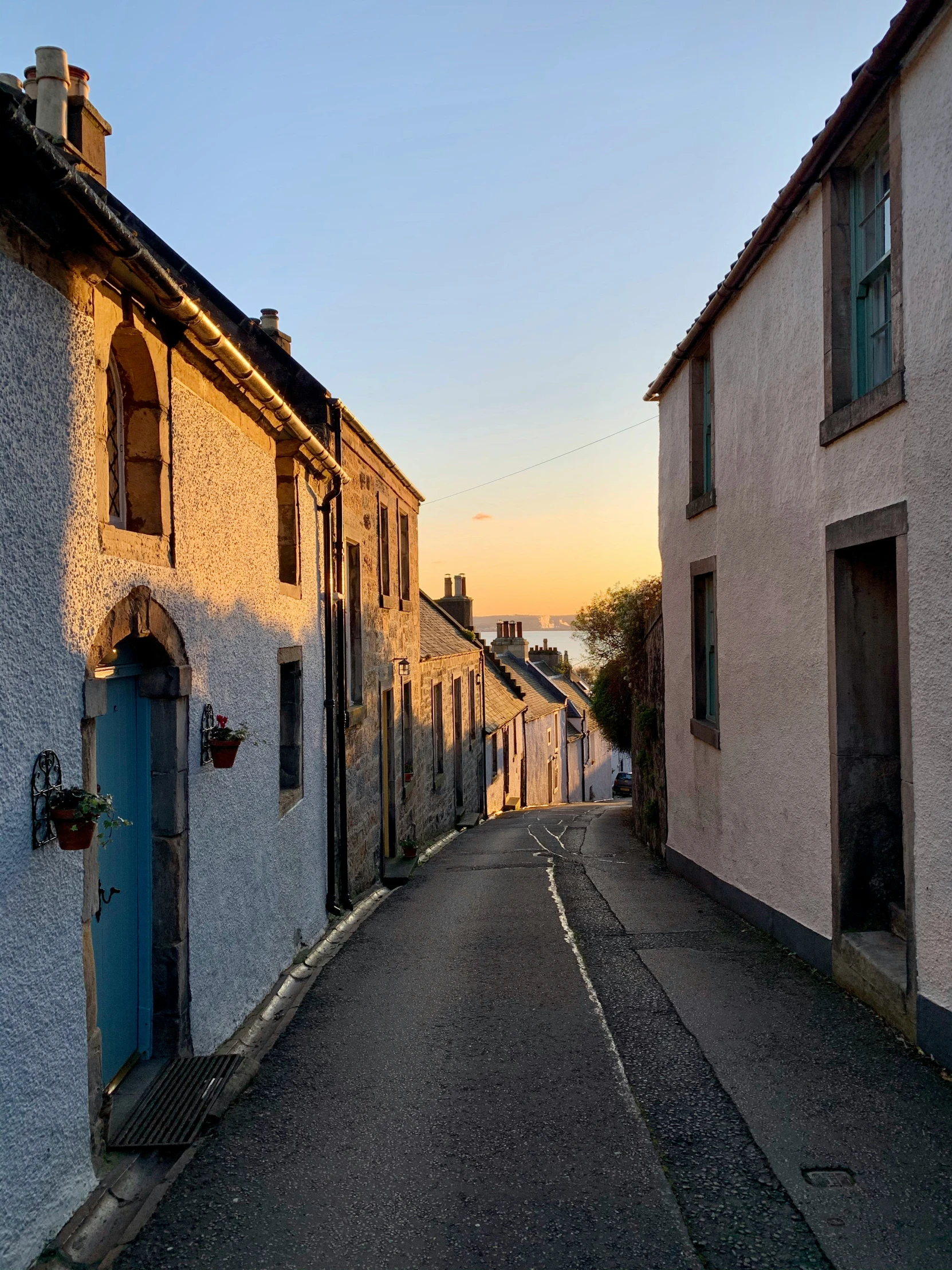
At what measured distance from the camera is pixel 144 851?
5.73 metres

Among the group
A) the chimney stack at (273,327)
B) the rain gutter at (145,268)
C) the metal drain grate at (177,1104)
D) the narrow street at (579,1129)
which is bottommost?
the narrow street at (579,1129)

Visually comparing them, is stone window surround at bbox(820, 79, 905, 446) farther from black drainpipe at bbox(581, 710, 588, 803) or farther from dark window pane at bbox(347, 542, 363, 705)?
black drainpipe at bbox(581, 710, 588, 803)

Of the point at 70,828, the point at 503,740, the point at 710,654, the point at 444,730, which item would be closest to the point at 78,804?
the point at 70,828

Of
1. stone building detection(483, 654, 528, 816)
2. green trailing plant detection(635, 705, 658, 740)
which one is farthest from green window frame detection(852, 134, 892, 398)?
stone building detection(483, 654, 528, 816)

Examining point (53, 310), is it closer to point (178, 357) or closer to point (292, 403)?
point (178, 357)

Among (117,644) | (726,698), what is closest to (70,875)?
(117,644)

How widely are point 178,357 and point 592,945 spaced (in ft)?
19.3

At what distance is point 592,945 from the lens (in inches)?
338

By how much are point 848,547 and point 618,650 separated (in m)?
15.3

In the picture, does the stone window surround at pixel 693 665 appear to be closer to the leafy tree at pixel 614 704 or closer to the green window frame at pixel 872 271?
the green window frame at pixel 872 271

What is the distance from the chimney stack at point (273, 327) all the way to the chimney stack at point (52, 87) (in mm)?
7223

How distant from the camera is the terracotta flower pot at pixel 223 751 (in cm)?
630

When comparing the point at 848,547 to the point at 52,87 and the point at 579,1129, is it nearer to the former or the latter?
the point at 579,1129

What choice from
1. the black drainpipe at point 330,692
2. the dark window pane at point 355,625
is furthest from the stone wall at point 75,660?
the dark window pane at point 355,625
